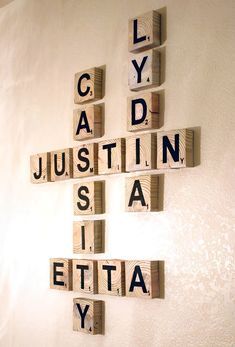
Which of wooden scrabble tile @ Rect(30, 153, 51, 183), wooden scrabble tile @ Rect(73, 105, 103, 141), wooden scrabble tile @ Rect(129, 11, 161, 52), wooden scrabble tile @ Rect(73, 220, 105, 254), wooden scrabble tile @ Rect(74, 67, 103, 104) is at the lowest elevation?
wooden scrabble tile @ Rect(73, 220, 105, 254)

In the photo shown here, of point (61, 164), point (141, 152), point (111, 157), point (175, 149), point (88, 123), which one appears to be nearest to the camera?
point (175, 149)

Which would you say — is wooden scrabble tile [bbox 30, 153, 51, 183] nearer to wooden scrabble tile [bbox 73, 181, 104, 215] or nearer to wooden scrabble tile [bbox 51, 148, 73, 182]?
wooden scrabble tile [bbox 51, 148, 73, 182]

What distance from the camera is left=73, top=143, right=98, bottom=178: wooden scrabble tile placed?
2.32 metres

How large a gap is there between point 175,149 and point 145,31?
0.47m

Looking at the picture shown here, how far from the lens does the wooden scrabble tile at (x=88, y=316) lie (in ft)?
7.36

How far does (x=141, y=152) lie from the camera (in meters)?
2.12

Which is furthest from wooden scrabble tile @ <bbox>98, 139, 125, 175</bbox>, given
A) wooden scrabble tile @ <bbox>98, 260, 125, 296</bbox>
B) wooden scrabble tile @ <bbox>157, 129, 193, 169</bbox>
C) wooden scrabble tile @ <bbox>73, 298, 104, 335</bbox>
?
wooden scrabble tile @ <bbox>73, 298, 104, 335</bbox>

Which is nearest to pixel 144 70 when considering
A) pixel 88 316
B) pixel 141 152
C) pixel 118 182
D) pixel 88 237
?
pixel 141 152

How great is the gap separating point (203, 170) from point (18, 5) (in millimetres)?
1462

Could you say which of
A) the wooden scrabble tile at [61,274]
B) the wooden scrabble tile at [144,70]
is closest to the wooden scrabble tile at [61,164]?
the wooden scrabble tile at [61,274]

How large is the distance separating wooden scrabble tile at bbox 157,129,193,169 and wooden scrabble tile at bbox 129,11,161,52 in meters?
0.34

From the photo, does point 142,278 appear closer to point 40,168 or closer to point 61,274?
point 61,274

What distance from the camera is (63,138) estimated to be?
2541 mm

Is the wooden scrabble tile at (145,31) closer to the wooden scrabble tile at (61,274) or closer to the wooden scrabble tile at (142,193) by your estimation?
the wooden scrabble tile at (142,193)
